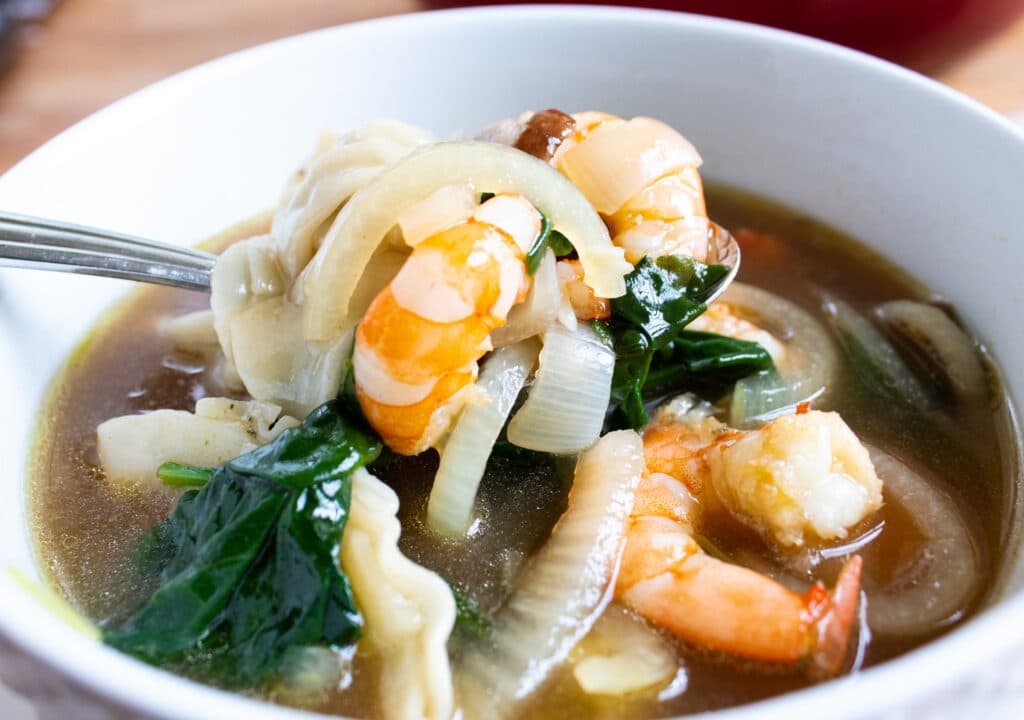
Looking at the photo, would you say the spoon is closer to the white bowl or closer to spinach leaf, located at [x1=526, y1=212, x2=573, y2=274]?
the white bowl

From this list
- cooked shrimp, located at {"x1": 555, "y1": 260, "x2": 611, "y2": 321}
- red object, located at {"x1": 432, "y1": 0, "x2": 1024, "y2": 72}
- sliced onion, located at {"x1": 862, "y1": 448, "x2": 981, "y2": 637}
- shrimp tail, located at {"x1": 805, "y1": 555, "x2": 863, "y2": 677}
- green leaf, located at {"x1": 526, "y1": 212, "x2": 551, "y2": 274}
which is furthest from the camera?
red object, located at {"x1": 432, "y1": 0, "x2": 1024, "y2": 72}

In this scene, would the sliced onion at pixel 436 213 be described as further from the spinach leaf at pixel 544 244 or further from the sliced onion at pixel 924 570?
the sliced onion at pixel 924 570

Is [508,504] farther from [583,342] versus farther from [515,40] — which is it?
[515,40]

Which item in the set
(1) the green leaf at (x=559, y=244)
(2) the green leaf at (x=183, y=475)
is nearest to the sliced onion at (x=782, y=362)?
(1) the green leaf at (x=559, y=244)

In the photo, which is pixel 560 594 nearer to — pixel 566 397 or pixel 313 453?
pixel 566 397

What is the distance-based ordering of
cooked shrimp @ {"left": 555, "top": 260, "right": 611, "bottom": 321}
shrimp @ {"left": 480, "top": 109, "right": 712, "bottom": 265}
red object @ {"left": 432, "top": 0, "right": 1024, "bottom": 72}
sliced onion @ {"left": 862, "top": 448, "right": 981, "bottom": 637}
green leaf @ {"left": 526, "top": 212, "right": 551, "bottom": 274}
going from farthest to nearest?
1. red object @ {"left": 432, "top": 0, "right": 1024, "bottom": 72}
2. shrimp @ {"left": 480, "top": 109, "right": 712, "bottom": 265}
3. cooked shrimp @ {"left": 555, "top": 260, "right": 611, "bottom": 321}
4. green leaf @ {"left": 526, "top": 212, "right": 551, "bottom": 274}
5. sliced onion @ {"left": 862, "top": 448, "right": 981, "bottom": 637}

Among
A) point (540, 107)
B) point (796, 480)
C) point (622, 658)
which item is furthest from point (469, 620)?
point (540, 107)

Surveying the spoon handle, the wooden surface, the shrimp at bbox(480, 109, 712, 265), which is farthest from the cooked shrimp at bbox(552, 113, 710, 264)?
the wooden surface
